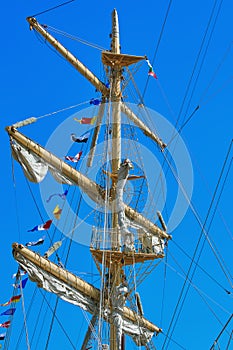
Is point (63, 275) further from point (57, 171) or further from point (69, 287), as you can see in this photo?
point (57, 171)

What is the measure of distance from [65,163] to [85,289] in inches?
156

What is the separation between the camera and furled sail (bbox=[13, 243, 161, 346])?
2100 centimetres

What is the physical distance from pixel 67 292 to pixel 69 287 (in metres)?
0.15

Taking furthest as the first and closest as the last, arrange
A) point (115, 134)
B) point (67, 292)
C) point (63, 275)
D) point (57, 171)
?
point (115, 134) < point (57, 171) < point (67, 292) < point (63, 275)

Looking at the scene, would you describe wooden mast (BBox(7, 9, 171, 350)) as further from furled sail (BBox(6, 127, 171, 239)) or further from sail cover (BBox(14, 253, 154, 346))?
sail cover (BBox(14, 253, 154, 346))

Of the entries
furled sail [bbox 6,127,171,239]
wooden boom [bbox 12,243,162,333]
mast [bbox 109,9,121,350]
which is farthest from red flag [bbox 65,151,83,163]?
wooden boom [bbox 12,243,162,333]

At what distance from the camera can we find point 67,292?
70.8 feet

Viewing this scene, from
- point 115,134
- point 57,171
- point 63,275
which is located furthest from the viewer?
point 115,134

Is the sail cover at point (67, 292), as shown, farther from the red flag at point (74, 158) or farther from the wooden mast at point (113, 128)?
the red flag at point (74, 158)

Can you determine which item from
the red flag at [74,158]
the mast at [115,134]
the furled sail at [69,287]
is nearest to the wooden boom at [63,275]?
the furled sail at [69,287]

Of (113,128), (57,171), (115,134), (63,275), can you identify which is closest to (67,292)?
(63,275)

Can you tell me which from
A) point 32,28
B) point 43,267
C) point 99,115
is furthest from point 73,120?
point 43,267

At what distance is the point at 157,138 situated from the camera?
90.1ft

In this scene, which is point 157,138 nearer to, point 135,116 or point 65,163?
point 135,116
